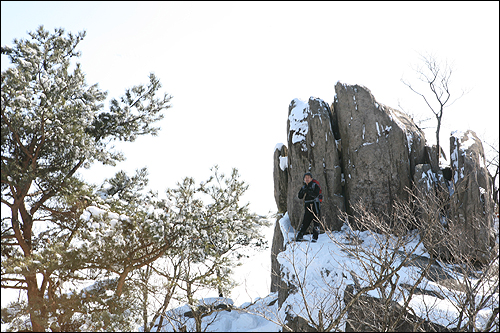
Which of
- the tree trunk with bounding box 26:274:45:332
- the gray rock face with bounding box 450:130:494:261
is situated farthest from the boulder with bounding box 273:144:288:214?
the tree trunk with bounding box 26:274:45:332

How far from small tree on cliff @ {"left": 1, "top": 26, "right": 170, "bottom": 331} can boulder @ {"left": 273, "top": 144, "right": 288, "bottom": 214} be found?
5427mm

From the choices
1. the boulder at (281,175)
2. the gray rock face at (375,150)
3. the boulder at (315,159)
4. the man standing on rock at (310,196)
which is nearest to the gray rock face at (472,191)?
the gray rock face at (375,150)

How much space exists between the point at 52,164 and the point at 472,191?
10.8 m

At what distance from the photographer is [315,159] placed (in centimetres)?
1145

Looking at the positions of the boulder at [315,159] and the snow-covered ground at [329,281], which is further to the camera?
the boulder at [315,159]

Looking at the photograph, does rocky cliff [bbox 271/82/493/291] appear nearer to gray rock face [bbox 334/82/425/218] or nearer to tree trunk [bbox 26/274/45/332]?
gray rock face [bbox 334/82/425/218]

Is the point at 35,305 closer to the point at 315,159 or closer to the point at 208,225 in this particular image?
the point at 208,225

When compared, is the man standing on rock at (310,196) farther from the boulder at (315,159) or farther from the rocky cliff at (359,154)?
the rocky cliff at (359,154)

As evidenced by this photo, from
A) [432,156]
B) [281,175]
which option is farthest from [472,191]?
[281,175]

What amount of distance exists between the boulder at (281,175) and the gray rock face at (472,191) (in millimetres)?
5280

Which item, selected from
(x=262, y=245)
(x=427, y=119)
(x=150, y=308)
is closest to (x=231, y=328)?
(x=262, y=245)

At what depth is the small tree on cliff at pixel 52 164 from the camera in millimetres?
7227

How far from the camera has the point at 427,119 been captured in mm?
15453

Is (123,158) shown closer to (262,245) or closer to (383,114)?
(262,245)
